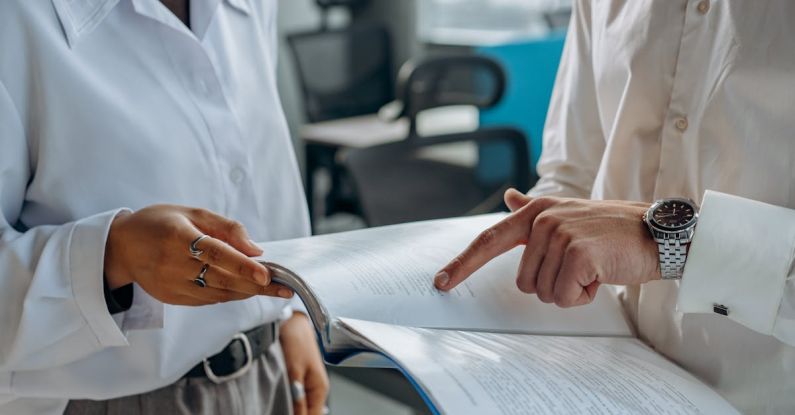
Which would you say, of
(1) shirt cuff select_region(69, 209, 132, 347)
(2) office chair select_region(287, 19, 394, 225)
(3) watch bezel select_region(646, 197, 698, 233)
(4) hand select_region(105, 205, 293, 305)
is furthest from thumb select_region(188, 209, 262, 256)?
(2) office chair select_region(287, 19, 394, 225)

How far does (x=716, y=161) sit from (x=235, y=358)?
650mm

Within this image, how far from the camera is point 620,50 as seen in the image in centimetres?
103

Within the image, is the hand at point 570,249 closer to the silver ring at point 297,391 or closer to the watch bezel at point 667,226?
the watch bezel at point 667,226

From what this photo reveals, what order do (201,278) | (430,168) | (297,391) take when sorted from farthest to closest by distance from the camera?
(430,168), (297,391), (201,278)

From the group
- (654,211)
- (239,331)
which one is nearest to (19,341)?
(239,331)

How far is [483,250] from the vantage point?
36.1 inches

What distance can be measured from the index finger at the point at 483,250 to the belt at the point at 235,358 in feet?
1.21

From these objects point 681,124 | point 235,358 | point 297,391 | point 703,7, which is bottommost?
point 297,391

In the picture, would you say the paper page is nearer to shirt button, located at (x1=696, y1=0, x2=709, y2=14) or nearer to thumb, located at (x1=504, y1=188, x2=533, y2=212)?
thumb, located at (x1=504, y1=188, x2=533, y2=212)

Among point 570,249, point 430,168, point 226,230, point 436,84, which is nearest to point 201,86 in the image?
point 226,230

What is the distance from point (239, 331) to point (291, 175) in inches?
9.9

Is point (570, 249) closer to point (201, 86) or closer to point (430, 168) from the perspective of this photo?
point (201, 86)

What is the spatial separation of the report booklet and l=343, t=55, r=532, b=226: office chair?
117 cm

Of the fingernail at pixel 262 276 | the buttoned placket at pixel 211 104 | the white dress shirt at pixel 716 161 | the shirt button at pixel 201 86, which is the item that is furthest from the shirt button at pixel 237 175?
the white dress shirt at pixel 716 161
